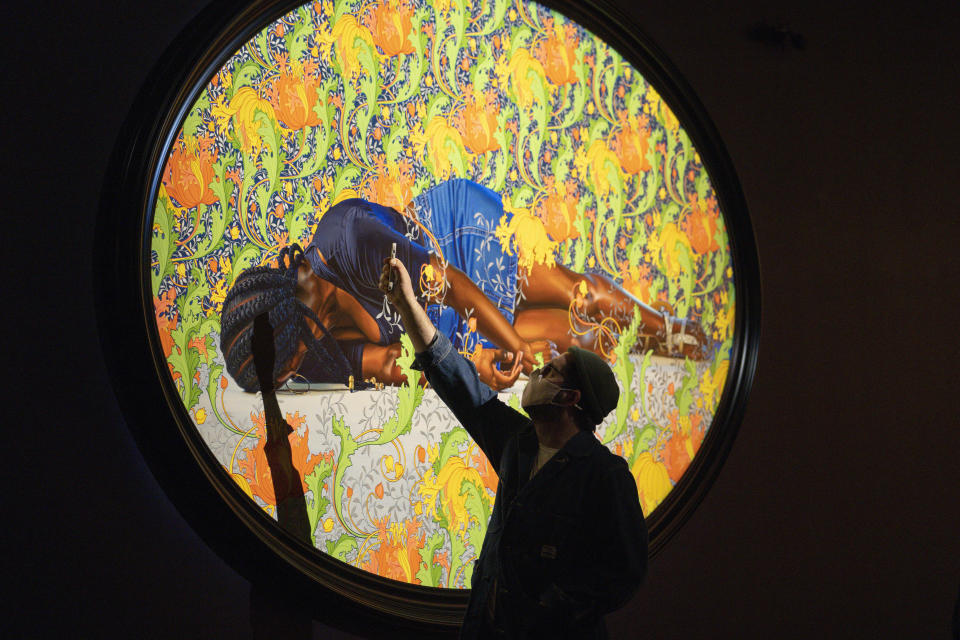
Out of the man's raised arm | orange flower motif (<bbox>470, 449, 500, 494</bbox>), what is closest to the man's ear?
the man's raised arm

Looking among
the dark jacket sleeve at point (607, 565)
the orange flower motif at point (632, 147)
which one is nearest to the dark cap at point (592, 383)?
the dark jacket sleeve at point (607, 565)

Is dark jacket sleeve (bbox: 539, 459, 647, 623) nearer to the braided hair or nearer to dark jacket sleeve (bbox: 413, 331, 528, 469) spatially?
dark jacket sleeve (bbox: 413, 331, 528, 469)

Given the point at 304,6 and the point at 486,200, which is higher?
the point at 304,6

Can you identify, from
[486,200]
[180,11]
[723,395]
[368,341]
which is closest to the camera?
[180,11]

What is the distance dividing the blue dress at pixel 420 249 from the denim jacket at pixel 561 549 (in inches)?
14.1

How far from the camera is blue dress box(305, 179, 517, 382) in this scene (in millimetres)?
1465

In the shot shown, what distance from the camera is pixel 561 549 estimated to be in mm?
1223

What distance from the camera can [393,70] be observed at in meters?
1.54

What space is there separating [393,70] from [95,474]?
2.88ft

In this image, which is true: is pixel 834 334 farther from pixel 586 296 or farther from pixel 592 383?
pixel 592 383

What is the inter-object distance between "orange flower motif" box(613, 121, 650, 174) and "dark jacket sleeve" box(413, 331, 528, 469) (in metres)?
0.72

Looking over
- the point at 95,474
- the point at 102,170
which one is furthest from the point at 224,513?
the point at 102,170

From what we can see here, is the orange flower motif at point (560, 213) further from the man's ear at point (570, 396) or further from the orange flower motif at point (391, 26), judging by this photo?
the man's ear at point (570, 396)

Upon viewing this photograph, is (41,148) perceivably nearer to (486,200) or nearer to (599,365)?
(486,200)
